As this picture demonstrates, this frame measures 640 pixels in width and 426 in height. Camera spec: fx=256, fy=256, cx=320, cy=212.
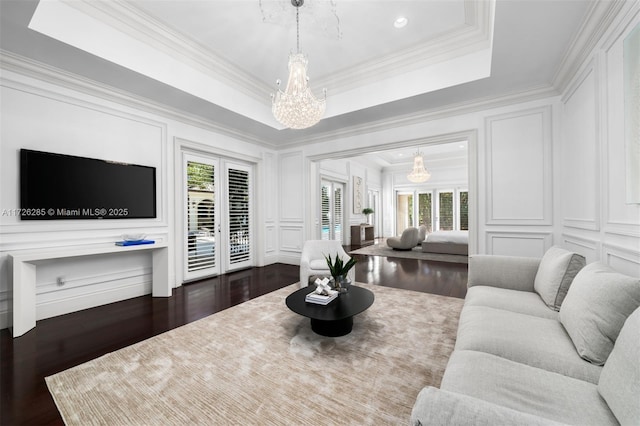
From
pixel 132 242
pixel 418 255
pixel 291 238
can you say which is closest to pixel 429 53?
pixel 291 238

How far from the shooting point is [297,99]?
2.74 metres

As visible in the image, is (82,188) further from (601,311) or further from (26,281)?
(601,311)

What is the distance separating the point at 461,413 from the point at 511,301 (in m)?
1.65

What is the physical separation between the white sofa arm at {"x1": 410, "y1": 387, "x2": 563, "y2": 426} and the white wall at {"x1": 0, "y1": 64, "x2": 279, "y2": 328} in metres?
3.82

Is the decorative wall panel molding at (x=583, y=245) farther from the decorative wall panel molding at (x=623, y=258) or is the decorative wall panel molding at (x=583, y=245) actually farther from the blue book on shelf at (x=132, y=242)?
the blue book on shelf at (x=132, y=242)

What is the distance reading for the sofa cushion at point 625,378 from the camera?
773 millimetres

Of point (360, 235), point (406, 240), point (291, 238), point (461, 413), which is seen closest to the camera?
point (461, 413)

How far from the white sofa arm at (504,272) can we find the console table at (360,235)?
5.91 meters

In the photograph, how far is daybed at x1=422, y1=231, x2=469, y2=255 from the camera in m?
6.30

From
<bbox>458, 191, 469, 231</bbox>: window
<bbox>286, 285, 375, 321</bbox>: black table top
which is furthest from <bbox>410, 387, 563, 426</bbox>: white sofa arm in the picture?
<bbox>458, 191, 469, 231</bbox>: window

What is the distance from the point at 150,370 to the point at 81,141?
2.85 m

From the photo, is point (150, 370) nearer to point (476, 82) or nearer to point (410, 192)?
point (476, 82)

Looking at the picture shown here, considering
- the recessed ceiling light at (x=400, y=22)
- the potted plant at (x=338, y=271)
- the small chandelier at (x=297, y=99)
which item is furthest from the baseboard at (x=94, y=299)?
the recessed ceiling light at (x=400, y=22)

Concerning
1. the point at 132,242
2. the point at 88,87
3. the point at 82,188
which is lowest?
the point at 132,242
